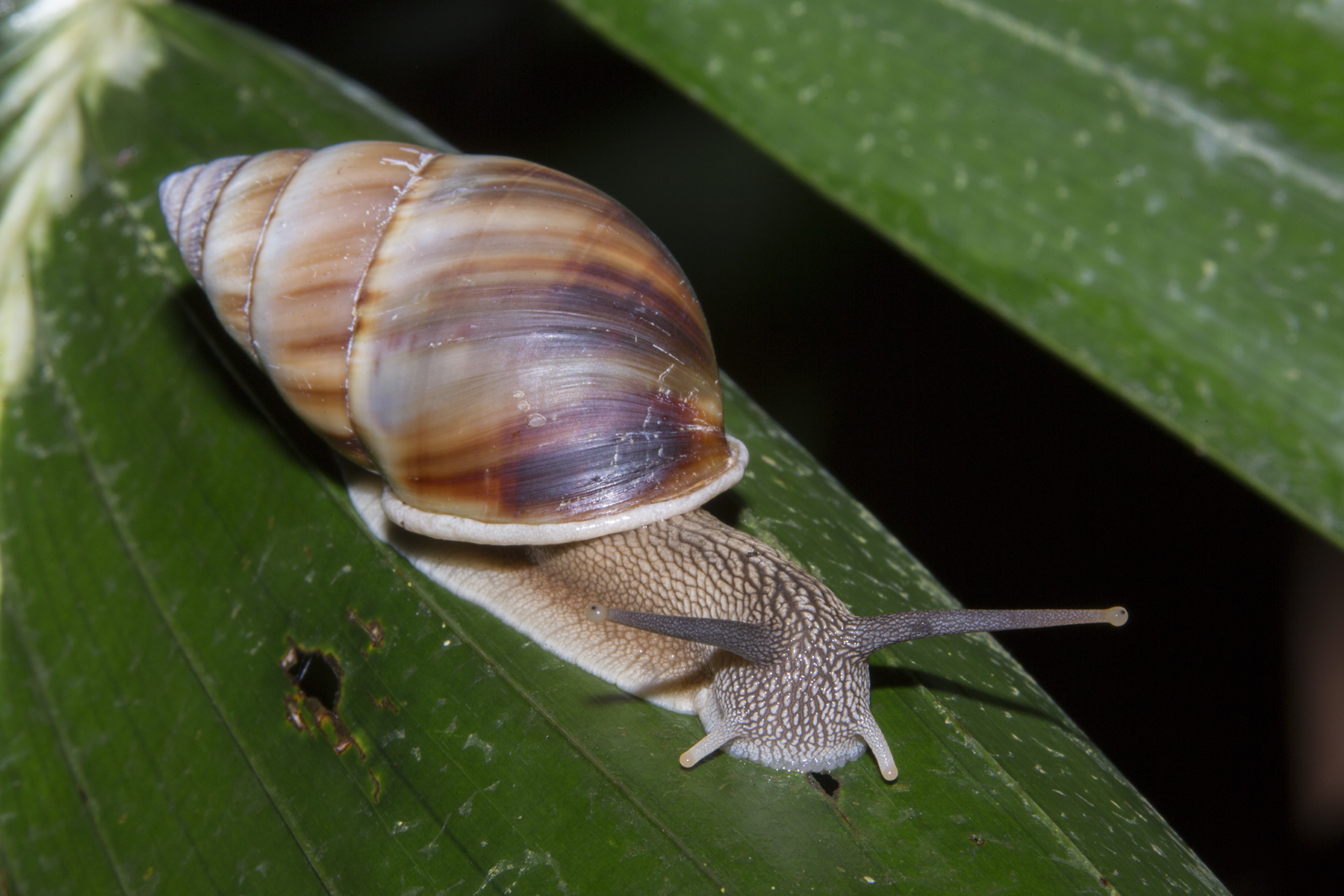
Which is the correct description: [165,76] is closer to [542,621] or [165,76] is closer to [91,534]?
[91,534]

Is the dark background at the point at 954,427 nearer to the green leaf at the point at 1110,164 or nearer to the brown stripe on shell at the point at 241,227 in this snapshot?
the green leaf at the point at 1110,164

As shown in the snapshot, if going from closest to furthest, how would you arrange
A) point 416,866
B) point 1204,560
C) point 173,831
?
1. point 416,866
2. point 173,831
3. point 1204,560

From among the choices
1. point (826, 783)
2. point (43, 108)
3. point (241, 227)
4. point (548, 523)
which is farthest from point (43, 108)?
point (826, 783)

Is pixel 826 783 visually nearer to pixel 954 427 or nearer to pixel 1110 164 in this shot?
pixel 1110 164

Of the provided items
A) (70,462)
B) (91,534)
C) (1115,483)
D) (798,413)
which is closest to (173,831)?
(91,534)

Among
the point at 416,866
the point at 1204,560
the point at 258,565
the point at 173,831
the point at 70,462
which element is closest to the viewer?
the point at 416,866

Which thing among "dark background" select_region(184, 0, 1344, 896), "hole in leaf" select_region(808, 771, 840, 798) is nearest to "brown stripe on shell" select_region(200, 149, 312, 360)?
"hole in leaf" select_region(808, 771, 840, 798)

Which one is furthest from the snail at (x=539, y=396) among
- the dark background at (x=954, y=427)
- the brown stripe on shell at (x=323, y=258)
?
the dark background at (x=954, y=427)
